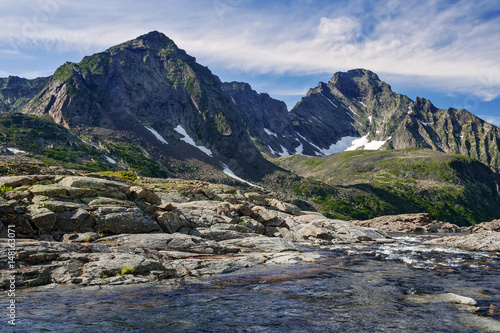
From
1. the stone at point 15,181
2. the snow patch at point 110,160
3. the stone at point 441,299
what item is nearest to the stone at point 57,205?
the stone at point 15,181

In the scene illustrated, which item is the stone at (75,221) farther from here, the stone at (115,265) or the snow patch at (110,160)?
the snow patch at (110,160)

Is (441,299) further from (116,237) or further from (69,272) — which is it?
(116,237)

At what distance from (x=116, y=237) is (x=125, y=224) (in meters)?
3.02

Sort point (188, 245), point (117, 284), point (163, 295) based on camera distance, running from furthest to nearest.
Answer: point (188, 245), point (117, 284), point (163, 295)

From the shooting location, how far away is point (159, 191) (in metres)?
66.3

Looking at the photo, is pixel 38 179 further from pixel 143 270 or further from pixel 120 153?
pixel 120 153

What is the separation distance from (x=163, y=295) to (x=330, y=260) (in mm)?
21116

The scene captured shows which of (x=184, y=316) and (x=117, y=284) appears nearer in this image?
(x=184, y=316)

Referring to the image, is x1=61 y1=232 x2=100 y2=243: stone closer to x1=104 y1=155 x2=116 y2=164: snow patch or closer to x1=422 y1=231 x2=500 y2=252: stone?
x1=422 y1=231 x2=500 y2=252: stone

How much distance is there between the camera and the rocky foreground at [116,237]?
1997 centimetres

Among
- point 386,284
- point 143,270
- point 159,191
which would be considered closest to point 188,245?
point 143,270

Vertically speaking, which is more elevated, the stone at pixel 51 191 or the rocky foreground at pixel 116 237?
the stone at pixel 51 191

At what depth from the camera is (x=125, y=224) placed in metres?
32.5

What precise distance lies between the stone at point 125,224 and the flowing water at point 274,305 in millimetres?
14462
